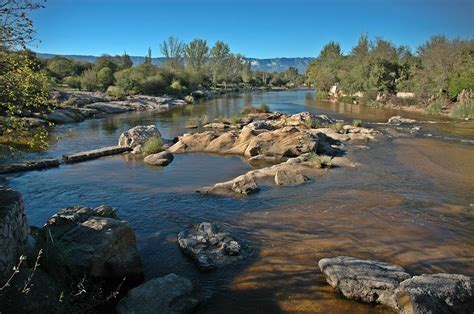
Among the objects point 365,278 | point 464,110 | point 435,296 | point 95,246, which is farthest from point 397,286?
point 464,110

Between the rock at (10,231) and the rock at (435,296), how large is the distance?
666cm

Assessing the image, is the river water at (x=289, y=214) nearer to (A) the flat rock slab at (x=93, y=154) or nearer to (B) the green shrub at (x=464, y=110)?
(A) the flat rock slab at (x=93, y=154)

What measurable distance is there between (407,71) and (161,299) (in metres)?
60.7

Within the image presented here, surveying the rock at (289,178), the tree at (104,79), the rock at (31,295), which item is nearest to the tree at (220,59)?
the tree at (104,79)

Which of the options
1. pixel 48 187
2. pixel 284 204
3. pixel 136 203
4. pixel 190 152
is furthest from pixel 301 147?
pixel 48 187

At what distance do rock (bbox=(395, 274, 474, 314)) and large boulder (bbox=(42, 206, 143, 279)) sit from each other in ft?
18.1

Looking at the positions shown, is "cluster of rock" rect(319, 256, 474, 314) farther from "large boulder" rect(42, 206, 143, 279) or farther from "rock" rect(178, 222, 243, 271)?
"large boulder" rect(42, 206, 143, 279)

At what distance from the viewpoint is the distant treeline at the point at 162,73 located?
6725 cm

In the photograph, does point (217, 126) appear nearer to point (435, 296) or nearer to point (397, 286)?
point (397, 286)

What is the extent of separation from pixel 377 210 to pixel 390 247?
2.96 metres

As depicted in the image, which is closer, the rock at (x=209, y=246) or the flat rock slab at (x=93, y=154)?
the rock at (x=209, y=246)

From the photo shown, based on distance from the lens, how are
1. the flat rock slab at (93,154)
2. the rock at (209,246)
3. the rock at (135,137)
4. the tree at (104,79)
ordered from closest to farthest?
the rock at (209,246)
the flat rock slab at (93,154)
the rock at (135,137)
the tree at (104,79)

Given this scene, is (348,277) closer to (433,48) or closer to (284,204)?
(284,204)

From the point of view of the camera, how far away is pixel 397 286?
24.8 ft
